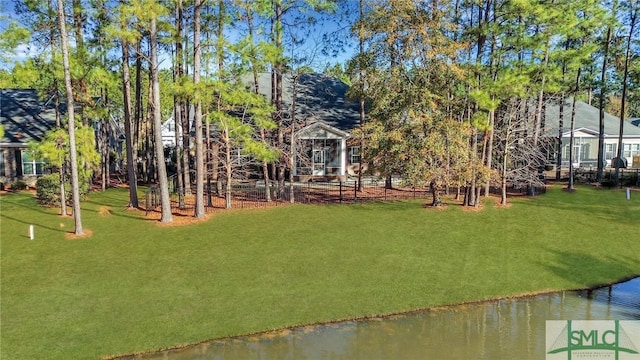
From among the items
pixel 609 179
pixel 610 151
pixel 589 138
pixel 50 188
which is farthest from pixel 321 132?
pixel 610 151

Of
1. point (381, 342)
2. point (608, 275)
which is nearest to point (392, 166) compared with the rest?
point (608, 275)

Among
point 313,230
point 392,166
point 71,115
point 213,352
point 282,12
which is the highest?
point 282,12

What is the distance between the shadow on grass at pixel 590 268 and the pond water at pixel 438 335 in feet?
4.27

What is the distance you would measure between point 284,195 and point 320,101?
1336 centimetres

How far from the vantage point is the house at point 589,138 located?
37625mm

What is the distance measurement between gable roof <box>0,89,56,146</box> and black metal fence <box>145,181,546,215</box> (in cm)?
1215

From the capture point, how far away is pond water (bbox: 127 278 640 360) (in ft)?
32.2

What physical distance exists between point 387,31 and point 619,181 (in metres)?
19.7

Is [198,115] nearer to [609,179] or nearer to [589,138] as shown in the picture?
[609,179]

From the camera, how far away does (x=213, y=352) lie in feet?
32.6

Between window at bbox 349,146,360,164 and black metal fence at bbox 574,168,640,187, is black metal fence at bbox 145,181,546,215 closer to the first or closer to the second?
window at bbox 349,146,360,164

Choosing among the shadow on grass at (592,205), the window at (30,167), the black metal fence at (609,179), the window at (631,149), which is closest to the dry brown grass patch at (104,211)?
the window at (30,167)

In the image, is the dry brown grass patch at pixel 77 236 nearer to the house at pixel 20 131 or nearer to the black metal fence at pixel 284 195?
the black metal fence at pixel 284 195

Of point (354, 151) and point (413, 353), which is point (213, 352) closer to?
point (413, 353)
